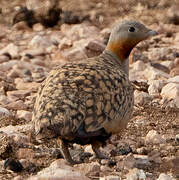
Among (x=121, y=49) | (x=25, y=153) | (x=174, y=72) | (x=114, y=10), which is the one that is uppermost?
(x=121, y=49)

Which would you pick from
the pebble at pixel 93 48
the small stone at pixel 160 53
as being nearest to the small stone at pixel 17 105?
the pebble at pixel 93 48

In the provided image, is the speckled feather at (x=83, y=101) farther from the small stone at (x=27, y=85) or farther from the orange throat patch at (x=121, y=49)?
the small stone at (x=27, y=85)

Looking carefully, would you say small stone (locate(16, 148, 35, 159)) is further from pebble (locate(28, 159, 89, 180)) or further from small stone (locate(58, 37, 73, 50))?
small stone (locate(58, 37, 73, 50))

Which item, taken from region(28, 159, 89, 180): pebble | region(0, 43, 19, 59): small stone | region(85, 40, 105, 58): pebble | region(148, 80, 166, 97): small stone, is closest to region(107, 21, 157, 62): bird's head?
region(148, 80, 166, 97): small stone

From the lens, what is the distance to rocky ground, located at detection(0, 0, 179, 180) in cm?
496

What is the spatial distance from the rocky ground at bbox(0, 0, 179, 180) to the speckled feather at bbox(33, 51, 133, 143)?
1.11 feet

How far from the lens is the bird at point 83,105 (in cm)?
463

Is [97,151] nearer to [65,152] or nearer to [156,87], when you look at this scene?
[65,152]

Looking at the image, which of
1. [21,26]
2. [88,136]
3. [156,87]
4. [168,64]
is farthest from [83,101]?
[21,26]

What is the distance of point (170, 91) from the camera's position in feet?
23.2

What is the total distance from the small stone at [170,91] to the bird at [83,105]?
1447 mm

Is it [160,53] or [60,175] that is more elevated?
[60,175]

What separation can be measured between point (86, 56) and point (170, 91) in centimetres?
222

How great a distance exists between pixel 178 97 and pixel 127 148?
1658 mm
